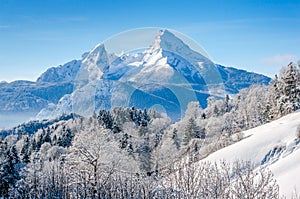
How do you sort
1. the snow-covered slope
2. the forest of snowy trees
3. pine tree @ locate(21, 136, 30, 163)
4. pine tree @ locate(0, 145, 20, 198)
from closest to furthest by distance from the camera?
the forest of snowy trees, the snow-covered slope, pine tree @ locate(0, 145, 20, 198), pine tree @ locate(21, 136, 30, 163)

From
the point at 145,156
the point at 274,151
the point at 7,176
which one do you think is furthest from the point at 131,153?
the point at 274,151

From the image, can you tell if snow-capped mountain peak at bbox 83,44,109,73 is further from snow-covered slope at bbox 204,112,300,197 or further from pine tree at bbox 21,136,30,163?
pine tree at bbox 21,136,30,163

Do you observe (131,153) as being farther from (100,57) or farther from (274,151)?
(274,151)

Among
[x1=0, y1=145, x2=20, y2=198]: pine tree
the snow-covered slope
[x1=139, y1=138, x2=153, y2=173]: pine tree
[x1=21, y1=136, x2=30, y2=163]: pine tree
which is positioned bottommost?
the snow-covered slope

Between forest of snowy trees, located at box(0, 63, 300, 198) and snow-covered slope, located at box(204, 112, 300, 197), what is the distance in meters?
1.33

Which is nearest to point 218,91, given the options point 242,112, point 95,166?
point 242,112

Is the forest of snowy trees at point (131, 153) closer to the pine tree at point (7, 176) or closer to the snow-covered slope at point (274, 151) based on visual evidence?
the pine tree at point (7, 176)

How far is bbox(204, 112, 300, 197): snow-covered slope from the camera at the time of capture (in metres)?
22.9

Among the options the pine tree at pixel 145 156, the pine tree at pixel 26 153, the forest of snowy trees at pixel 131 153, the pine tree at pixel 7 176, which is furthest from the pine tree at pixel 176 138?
the pine tree at pixel 7 176

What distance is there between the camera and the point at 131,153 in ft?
152

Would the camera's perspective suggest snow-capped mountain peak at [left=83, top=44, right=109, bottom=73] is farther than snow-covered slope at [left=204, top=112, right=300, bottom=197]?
Yes

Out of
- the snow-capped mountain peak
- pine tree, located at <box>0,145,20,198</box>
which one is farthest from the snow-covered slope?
pine tree, located at <box>0,145,20,198</box>

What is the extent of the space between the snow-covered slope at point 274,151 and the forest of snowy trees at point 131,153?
1.33 m

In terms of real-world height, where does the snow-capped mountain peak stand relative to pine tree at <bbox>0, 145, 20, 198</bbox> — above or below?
above
